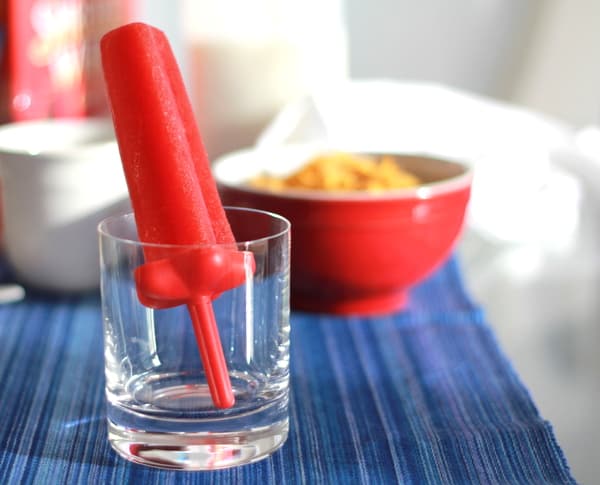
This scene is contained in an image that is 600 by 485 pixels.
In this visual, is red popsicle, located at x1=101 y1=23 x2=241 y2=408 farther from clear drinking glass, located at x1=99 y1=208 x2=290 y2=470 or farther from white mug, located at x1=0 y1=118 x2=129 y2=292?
white mug, located at x1=0 y1=118 x2=129 y2=292

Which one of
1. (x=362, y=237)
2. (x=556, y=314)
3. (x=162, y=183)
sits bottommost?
(x=556, y=314)

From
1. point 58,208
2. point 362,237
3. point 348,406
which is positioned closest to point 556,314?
point 362,237

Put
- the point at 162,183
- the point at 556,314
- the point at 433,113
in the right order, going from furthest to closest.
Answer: the point at 433,113, the point at 556,314, the point at 162,183

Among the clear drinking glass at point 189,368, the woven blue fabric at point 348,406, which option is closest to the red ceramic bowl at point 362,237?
the woven blue fabric at point 348,406

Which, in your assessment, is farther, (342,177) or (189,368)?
(342,177)

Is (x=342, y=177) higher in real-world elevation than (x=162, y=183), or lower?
lower

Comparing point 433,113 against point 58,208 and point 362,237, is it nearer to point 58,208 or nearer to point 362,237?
point 362,237

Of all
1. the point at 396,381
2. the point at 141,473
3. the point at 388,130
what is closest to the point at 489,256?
the point at 388,130

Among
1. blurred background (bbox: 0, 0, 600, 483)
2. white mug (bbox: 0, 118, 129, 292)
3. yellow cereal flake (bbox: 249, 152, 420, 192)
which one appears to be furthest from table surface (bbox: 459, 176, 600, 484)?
white mug (bbox: 0, 118, 129, 292)
